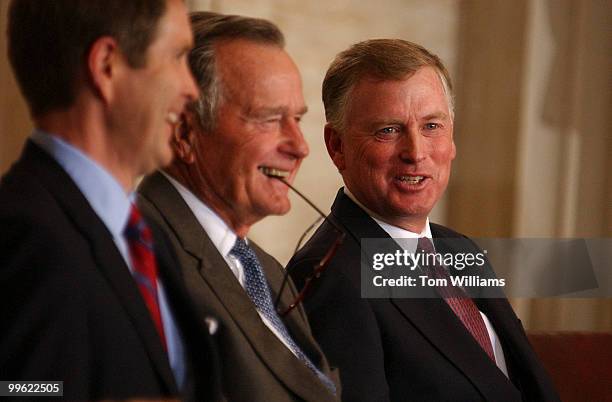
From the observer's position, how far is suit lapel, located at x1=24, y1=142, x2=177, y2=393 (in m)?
1.27

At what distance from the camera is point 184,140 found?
1737 mm

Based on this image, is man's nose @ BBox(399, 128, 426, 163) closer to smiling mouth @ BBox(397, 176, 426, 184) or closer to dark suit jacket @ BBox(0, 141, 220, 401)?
smiling mouth @ BBox(397, 176, 426, 184)

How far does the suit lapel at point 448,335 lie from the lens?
2141mm

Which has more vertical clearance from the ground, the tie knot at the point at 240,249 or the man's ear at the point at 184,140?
the man's ear at the point at 184,140

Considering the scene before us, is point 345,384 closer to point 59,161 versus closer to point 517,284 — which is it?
point 59,161

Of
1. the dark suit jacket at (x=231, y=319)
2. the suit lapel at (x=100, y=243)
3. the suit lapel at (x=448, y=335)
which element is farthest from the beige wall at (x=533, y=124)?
the suit lapel at (x=100, y=243)

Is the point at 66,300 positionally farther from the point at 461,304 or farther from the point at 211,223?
the point at 461,304

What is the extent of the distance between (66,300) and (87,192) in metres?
0.18

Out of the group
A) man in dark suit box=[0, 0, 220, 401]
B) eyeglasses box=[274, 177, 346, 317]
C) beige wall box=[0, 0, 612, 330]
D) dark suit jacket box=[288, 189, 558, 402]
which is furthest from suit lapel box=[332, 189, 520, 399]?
beige wall box=[0, 0, 612, 330]

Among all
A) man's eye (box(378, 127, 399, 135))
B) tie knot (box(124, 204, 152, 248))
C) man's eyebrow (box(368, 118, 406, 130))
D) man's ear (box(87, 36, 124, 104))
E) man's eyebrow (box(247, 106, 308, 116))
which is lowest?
tie knot (box(124, 204, 152, 248))

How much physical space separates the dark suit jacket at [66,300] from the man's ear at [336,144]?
1120 millimetres

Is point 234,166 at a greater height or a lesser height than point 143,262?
greater

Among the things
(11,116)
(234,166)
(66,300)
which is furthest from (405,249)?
(66,300)

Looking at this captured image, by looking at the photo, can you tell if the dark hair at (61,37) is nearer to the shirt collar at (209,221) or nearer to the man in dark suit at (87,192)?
the man in dark suit at (87,192)
